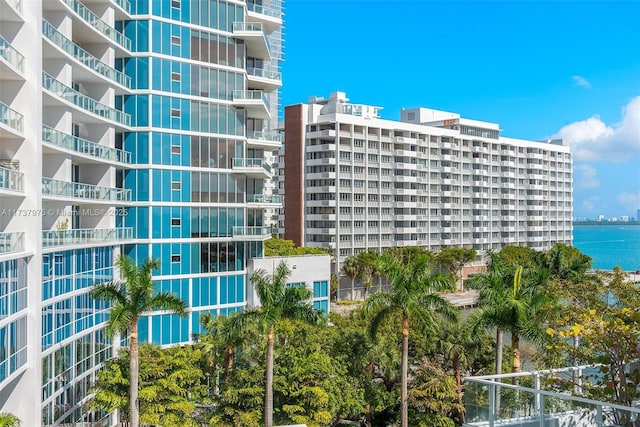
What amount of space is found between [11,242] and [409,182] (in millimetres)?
71534

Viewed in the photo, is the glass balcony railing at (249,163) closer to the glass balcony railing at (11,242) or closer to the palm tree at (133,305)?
the palm tree at (133,305)

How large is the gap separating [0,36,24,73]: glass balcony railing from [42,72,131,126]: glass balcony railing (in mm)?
2261

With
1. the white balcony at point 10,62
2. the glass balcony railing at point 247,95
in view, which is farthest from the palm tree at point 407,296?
the glass balcony railing at point 247,95

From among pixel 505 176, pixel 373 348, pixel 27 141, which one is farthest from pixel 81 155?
pixel 505 176

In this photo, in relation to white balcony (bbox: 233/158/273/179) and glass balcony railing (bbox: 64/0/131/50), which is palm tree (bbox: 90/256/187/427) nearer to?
glass balcony railing (bbox: 64/0/131/50)

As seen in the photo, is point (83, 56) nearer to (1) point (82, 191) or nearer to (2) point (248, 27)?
(1) point (82, 191)

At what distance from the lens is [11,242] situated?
873 inches

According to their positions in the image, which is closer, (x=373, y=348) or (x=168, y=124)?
(x=373, y=348)

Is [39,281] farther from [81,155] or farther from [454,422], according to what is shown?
[454,422]

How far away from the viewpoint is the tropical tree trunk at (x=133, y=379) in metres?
23.7

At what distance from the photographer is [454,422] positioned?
95.2ft

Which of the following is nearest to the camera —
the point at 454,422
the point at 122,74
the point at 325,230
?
the point at 454,422

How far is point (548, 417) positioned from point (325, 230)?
231 ft

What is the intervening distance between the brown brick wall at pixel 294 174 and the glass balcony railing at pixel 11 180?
59545 millimetres
